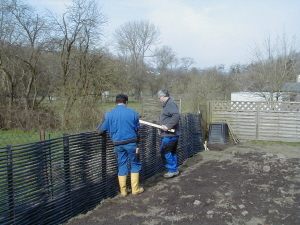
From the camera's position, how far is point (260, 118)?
11.9 meters

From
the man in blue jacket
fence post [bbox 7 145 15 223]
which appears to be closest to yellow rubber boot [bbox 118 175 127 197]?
the man in blue jacket

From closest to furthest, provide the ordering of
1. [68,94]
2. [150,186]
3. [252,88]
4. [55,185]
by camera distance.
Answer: [55,185] → [150,186] → [68,94] → [252,88]

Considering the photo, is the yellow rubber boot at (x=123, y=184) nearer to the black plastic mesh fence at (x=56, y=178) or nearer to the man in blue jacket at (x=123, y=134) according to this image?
the man in blue jacket at (x=123, y=134)

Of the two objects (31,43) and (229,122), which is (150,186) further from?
(31,43)

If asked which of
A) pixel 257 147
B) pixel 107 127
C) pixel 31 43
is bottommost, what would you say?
pixel 257 147

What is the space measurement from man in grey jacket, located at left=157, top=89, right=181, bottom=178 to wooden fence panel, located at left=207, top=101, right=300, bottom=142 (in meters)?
6.54

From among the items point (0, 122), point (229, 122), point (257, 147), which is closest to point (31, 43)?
point (0, 122)

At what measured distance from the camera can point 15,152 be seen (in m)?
3.35

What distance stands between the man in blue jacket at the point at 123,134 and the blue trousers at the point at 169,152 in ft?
4.29

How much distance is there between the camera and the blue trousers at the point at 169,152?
625 cm

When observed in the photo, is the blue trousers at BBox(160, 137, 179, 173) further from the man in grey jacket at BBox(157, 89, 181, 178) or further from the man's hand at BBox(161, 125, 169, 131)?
the man's hand at BBox(161, 125, 169, 131)

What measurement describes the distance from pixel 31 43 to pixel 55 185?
41.5ft

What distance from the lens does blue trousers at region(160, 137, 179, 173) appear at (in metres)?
6.25

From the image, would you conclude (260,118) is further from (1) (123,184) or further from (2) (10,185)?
(2) (10,185)
